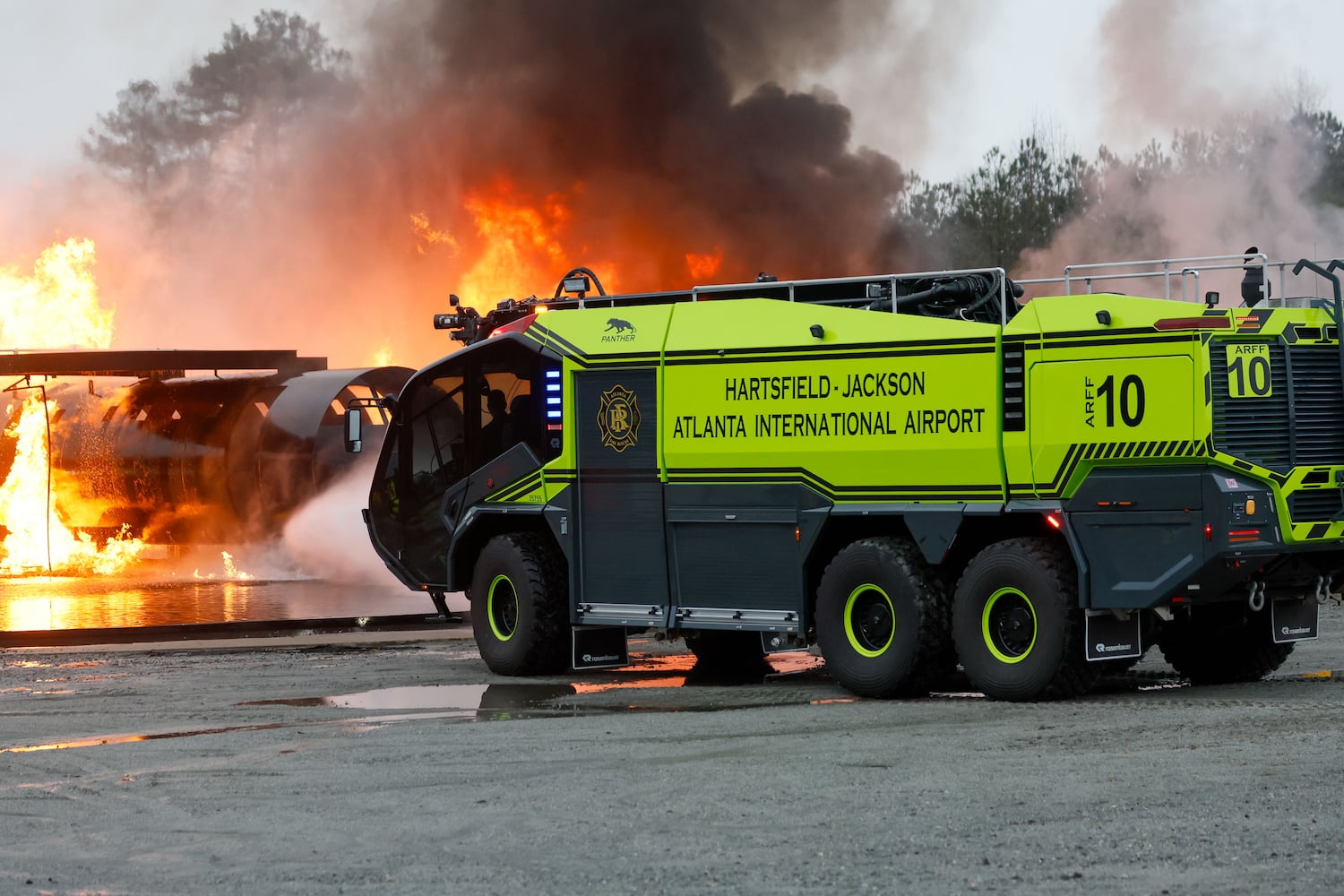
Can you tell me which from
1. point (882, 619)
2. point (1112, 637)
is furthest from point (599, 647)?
point (1112, 637)

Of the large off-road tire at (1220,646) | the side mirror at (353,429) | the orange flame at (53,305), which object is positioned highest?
the orange flame at (53,305)

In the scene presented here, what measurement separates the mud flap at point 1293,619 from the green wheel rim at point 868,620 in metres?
2.68

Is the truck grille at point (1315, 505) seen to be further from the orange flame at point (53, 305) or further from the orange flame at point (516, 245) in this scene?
the orange flame at point (53, 305)

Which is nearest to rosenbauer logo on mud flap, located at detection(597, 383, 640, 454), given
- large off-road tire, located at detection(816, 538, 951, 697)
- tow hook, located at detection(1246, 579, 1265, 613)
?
large off-road tire, located at detection(816, 538, 951, 697)

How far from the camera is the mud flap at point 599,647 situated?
51.2 feet

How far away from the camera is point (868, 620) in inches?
528

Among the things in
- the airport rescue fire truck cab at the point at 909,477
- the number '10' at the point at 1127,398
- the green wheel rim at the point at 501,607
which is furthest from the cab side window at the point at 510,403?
the number '10' at the point at 1127,398

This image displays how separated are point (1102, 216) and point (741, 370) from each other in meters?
36.7

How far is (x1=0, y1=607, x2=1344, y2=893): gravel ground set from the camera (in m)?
7.46

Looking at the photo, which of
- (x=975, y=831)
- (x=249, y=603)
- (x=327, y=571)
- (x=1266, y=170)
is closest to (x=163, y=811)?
(x=975, y=831)

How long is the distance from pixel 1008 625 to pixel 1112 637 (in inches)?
27.7

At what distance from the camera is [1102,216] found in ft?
160

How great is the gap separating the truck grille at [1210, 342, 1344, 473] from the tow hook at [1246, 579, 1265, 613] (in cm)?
79

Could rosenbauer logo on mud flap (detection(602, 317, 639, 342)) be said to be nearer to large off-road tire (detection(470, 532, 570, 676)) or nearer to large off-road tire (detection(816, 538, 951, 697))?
large off-road tire (detection(470, 532, 570, 676))
